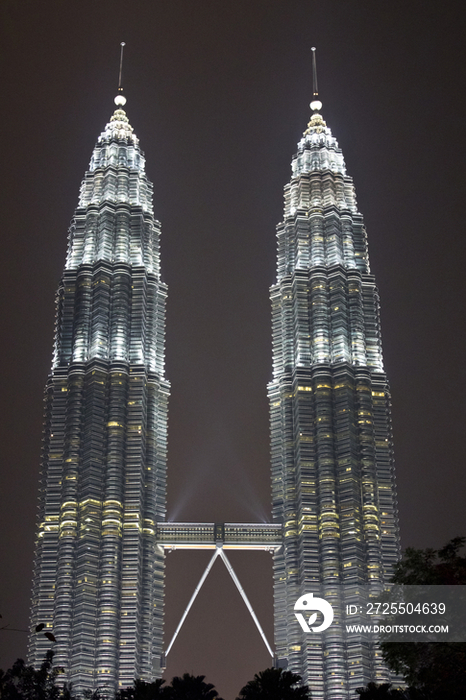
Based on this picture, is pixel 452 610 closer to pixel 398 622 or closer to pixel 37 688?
pixel 398 622

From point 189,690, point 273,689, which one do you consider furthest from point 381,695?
point 189,690

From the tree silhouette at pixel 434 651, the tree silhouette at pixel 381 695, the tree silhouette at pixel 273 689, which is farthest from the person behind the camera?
the tree silhouette at pixel 273 689

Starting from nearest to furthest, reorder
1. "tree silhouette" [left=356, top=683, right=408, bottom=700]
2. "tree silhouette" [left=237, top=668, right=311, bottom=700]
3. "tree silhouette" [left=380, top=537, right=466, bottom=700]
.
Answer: "tree silhouette" [left=380, top=537, right=466, bottom=700]
"tree silhouette" [left=356, top=683, right=408, bottom=700]
"tree silhouette" [left=237, top=668, right=311, bottom=700]

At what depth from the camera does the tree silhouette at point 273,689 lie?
3888 inches

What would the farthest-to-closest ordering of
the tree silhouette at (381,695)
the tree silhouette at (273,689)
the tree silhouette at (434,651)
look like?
the tree silhouette at (273,689), the tree silhouette at (381,695), the tree silhouette at (434,651)

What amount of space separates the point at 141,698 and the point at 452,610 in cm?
3377

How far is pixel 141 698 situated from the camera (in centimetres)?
9956

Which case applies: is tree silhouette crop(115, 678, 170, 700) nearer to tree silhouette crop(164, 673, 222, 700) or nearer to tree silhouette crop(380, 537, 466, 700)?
tree silhouette crop(164, 673, 222, 700)

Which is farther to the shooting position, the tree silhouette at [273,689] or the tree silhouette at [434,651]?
the tree silhouette at [273,689]

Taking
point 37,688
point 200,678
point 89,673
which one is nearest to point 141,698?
point 200,678

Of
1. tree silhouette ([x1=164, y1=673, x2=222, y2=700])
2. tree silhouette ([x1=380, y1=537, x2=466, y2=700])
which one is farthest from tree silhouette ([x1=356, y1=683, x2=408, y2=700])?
tree silhouette ([x1=164, y1=673, x2=222, y2=700])

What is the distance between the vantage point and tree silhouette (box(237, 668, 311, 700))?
324 feet

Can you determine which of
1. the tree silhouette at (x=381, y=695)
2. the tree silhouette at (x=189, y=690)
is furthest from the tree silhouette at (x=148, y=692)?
the tree silhouette at (x=381, y=695)

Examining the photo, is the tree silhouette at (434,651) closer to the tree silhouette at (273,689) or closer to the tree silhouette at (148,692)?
the tree silhouette at (273,689)
